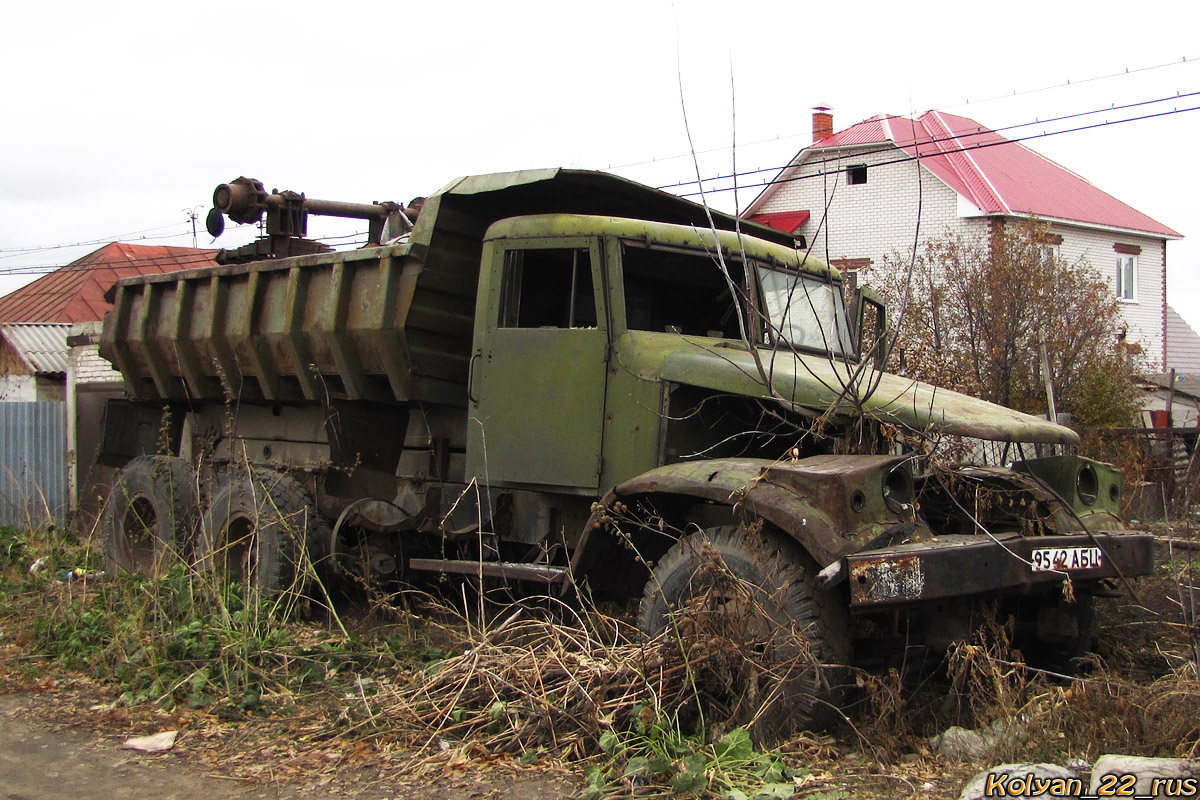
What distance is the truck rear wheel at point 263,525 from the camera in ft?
24.2

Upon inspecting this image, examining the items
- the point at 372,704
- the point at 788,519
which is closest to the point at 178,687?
the point at 372,704

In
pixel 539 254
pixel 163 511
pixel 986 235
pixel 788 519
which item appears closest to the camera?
pixel 788 519

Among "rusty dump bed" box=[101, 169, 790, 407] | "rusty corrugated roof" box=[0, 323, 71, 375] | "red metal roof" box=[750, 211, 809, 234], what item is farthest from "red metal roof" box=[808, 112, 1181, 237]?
"rusty dump bed" box=[101, 169, 790, 407]

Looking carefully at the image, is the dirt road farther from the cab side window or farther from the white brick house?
the white brick house

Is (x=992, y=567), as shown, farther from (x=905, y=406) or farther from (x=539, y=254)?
(x=539, y=254)

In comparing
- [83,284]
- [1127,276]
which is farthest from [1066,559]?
[1127,276]

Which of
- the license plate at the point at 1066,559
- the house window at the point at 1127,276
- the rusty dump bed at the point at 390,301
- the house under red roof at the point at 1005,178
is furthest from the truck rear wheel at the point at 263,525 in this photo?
the house window at the point at 1127,276

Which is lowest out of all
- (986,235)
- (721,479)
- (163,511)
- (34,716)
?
(34,716)

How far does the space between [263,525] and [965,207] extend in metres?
22.7

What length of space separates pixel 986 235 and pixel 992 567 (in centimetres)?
2167

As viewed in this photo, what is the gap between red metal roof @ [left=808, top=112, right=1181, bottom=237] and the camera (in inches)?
1060

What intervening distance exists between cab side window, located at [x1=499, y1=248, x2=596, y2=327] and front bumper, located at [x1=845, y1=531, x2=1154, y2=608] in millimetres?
2400

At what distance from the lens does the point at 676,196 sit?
706cm

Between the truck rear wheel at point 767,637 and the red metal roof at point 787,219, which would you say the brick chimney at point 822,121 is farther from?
the truck rear wheel at point 767,637
